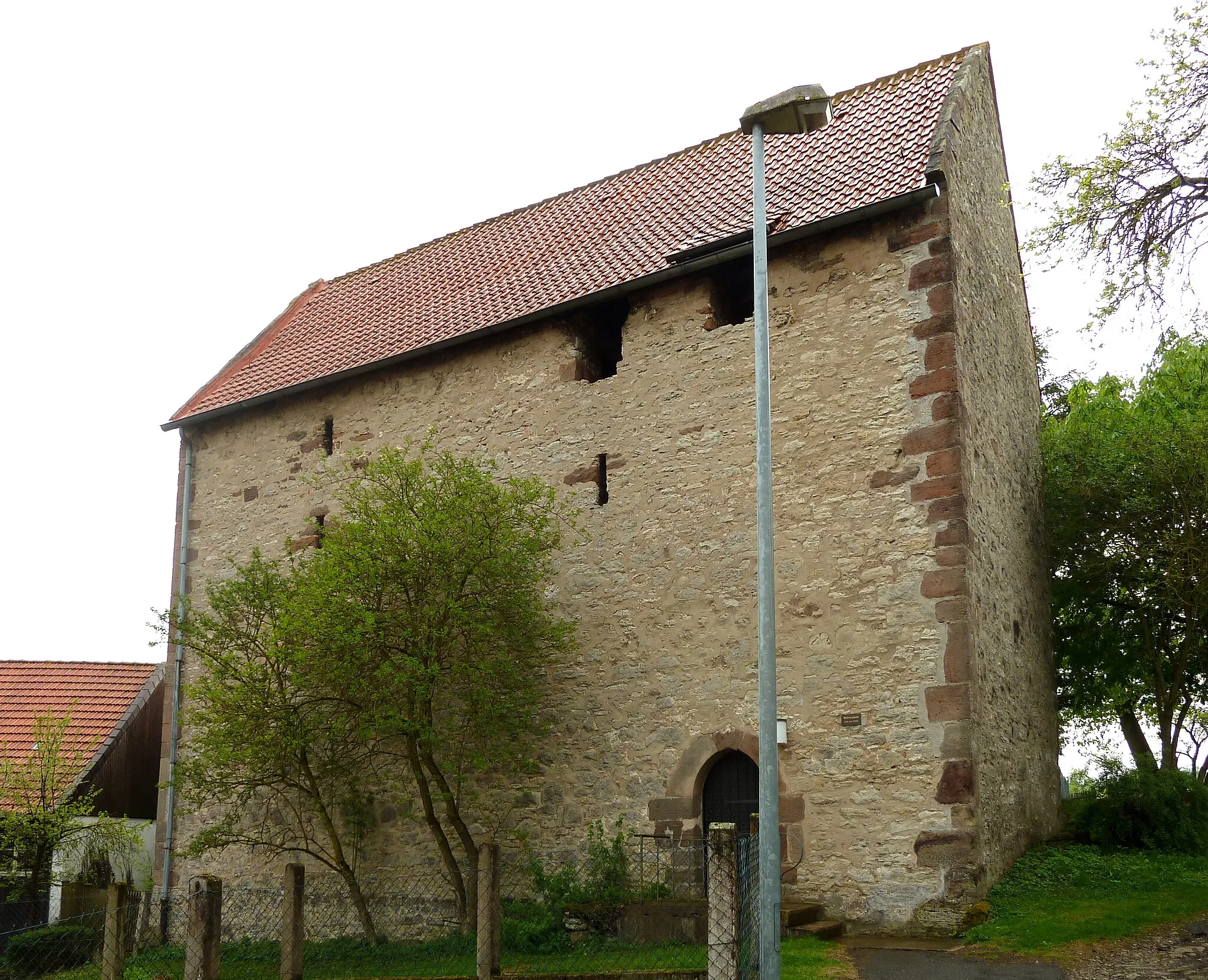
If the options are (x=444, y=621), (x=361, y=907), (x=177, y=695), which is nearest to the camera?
(x=444, y=621)

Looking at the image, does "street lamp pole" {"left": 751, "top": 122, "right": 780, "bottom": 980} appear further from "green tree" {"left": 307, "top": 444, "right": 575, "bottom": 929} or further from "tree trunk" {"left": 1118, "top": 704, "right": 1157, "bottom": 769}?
"tree trunk" {"left": 1118, "top": 704, "right": 1157, "bottom": 769}

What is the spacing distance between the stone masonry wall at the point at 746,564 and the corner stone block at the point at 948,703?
8 cm

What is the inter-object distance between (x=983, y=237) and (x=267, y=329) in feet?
37.6

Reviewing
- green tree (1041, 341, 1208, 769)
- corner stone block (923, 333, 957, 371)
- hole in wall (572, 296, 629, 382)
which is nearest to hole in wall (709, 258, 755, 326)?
hole in wall (572, 296, 629, 382)

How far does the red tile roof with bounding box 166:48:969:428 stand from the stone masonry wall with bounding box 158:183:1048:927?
585 millimetres

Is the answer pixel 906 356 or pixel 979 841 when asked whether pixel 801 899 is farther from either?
pixel 906 356

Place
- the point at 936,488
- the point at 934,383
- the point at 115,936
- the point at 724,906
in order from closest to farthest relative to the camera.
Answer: the point at 724,906
the point at 115,936
the point at 936,488
the point at 934,383

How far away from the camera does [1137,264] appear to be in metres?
10.8

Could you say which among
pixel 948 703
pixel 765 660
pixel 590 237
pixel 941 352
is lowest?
pixel 948 703

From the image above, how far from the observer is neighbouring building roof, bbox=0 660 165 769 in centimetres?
1889

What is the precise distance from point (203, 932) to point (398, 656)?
4542 mm

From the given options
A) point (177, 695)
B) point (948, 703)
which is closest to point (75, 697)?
point (177, 695)

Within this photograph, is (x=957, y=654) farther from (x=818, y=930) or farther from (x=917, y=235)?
(x=917, y=235)

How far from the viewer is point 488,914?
915 cm
